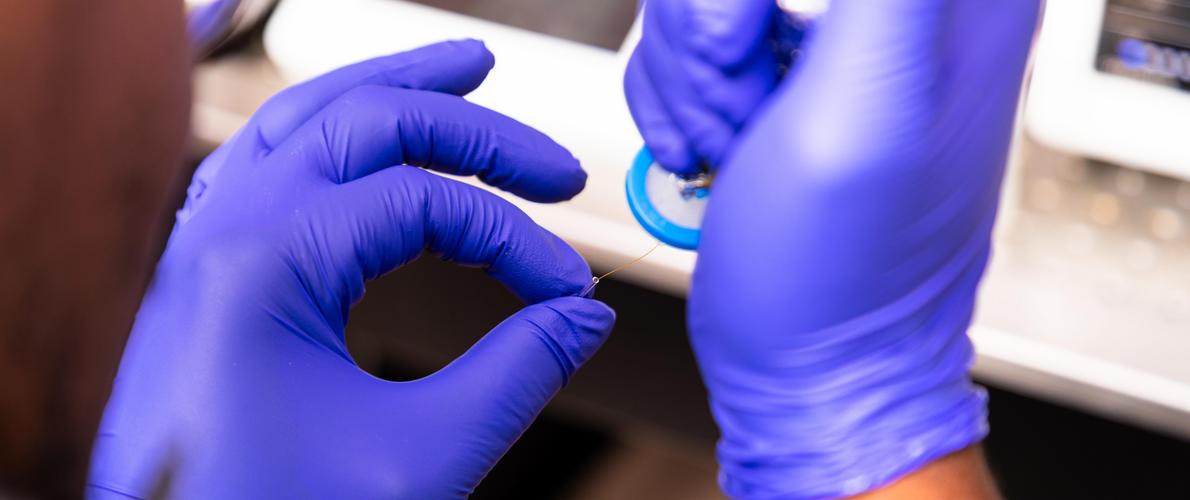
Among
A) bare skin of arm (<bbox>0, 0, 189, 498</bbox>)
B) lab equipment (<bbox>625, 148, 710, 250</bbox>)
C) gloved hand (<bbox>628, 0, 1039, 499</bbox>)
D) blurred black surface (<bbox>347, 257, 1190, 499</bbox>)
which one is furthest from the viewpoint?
blurred black surface (<bbox>347, 257, 1190, 499</bbox>)

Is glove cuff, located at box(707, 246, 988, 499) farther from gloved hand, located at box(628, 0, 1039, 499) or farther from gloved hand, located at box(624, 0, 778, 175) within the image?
gloved hand, located at box(624, 0, 778, 175)

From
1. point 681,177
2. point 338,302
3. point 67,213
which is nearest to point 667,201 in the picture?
point 681,177

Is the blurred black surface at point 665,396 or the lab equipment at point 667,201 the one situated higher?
the lab equipment at point 667,201

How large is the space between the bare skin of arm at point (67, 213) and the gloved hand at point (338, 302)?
24cm

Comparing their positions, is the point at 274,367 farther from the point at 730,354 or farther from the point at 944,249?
the point at 944,249

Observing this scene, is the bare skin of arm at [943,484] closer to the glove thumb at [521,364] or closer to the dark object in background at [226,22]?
the glove thumb at [521,364]

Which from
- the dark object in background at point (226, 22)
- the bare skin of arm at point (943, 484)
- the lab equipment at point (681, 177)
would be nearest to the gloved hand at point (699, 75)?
the lab equipment at point (681, 177)

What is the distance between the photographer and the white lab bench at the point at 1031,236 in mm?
726

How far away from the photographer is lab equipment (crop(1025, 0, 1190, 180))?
2.43 feet

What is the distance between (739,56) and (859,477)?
28cm

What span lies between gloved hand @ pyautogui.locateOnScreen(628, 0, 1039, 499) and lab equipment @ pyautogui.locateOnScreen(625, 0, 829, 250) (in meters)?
0.03

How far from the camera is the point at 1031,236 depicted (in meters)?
0.79

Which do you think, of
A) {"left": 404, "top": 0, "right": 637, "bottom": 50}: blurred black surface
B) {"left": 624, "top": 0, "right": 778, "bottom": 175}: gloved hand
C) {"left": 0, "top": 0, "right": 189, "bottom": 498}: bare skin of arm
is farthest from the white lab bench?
{"left": 0, "top": 0, "right": 189, "bottom": 498}: bare skin of arm

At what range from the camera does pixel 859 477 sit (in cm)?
56
